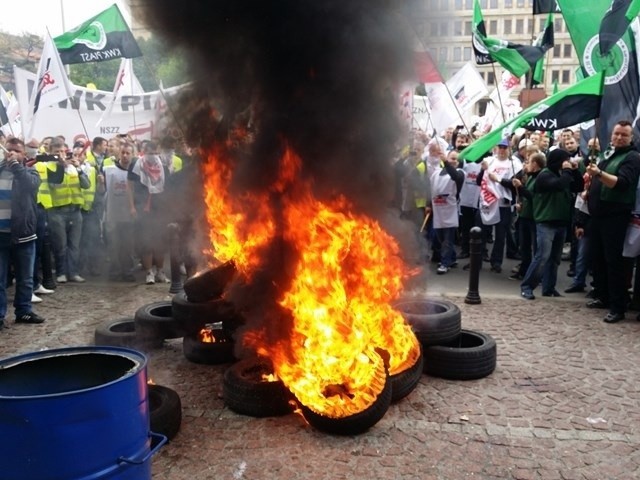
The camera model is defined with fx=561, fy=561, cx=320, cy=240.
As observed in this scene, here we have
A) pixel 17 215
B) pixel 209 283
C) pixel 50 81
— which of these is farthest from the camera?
pixel 50 81

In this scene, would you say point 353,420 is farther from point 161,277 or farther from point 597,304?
point 161,277

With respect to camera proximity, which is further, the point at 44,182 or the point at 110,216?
the point at 110,216

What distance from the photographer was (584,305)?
26.5ft

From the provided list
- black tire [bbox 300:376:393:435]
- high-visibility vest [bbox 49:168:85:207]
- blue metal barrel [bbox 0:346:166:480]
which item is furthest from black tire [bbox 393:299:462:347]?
high-visibility vest [bbox 49:168:85:207]

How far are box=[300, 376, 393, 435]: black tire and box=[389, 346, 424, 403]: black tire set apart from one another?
356 millimetres

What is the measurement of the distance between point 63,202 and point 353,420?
290 inches

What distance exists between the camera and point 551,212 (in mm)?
8148

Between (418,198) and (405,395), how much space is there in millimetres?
6480

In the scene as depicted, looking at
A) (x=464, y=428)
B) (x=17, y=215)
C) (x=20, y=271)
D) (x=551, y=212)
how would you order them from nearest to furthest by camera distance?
(x=464, y=428) → (x=17, y=215) → (x=20, y=271) → (x=551, y=212)

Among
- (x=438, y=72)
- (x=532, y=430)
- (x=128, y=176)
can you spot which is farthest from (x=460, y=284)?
(x=128, y=176)

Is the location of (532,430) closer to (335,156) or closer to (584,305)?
(335,156)

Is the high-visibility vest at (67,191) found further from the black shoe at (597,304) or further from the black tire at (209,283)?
the black shoe at (597,304)

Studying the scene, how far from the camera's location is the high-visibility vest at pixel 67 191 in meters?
9.46

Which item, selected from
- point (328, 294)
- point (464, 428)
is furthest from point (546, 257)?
point (328, 294)
